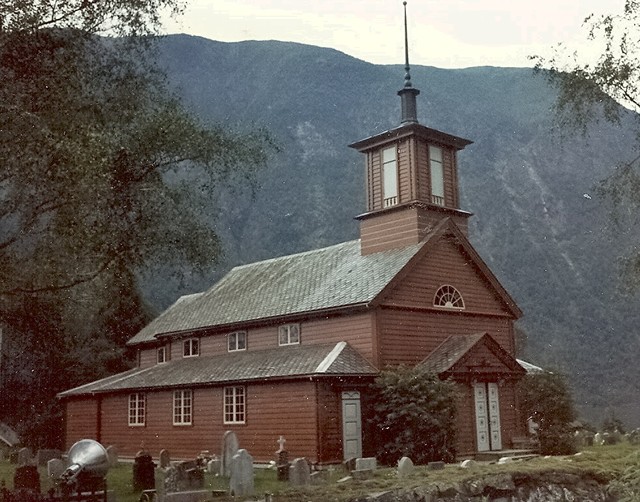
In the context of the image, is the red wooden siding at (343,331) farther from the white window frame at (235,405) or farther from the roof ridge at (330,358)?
the white window frame at (235,405)

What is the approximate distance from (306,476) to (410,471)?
298 cm

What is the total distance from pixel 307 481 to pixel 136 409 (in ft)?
56.7

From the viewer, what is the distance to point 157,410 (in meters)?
34.6

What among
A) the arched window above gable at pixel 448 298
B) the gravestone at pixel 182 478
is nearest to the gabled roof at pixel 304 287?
the arched window above gable at pixel 448 298

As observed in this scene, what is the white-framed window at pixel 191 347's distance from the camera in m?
36.9

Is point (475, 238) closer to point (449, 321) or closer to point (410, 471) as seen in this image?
point (449, 321)

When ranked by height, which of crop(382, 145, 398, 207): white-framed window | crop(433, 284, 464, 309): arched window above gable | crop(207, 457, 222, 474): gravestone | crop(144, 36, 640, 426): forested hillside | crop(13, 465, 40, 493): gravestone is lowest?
crop(207, 457, 222, 474): gravestone

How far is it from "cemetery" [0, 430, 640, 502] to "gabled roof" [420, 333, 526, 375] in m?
4.94

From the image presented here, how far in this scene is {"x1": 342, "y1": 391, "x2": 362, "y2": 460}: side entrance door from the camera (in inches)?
1078

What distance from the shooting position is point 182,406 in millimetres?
33250

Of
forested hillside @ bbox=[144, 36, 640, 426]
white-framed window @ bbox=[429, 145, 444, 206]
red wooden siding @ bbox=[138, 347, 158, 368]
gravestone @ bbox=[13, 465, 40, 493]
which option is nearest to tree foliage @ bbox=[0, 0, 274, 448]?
gravestone @ bbox=[13, 465, 40, 493]

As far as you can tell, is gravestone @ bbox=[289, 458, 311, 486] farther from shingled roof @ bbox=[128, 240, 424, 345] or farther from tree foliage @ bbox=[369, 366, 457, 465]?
shingled roof @ bbox=[128, 240, 424, 345]

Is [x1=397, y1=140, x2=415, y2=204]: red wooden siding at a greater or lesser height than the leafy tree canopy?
greater

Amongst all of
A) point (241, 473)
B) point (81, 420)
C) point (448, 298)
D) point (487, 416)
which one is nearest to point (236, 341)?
point (448, 298)
